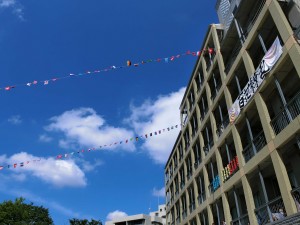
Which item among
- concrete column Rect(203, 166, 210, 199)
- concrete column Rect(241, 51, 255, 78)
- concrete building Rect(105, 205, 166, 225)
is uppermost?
concrete building Rect(105, 205, 166, 225)

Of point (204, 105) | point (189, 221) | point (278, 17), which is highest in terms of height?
point (204, 105)

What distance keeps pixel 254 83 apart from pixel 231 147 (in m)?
6.73

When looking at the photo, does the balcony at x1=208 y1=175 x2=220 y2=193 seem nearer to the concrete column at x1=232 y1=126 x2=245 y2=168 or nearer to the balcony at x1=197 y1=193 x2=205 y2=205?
the balcony at x1=197 y1=193 x2=205 y2=205

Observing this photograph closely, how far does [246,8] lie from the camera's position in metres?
19.4

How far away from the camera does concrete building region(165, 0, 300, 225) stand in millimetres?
13836

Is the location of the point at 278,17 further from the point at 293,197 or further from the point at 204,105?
the point at 204,105

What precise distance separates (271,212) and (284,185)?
2.25m

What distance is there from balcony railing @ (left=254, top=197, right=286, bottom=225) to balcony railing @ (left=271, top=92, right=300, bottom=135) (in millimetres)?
3323

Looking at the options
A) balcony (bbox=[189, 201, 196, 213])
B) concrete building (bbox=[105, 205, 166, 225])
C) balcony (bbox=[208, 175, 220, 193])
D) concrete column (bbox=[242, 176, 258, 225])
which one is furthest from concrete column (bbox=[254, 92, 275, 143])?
concrete building (bbox=[105, 205, 166, 225])

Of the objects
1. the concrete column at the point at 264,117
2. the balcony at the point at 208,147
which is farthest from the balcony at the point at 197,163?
the concrete column at the point at 264,117

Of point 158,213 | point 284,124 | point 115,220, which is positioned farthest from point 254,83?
point 158,213

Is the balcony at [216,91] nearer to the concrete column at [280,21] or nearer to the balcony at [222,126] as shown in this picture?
the balcony at [222,126]

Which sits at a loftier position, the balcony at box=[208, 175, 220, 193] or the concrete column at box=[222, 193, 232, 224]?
the balcony at box=[208, 175, 220, 193]

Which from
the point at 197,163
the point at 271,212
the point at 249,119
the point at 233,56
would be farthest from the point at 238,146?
the point at 197,163
